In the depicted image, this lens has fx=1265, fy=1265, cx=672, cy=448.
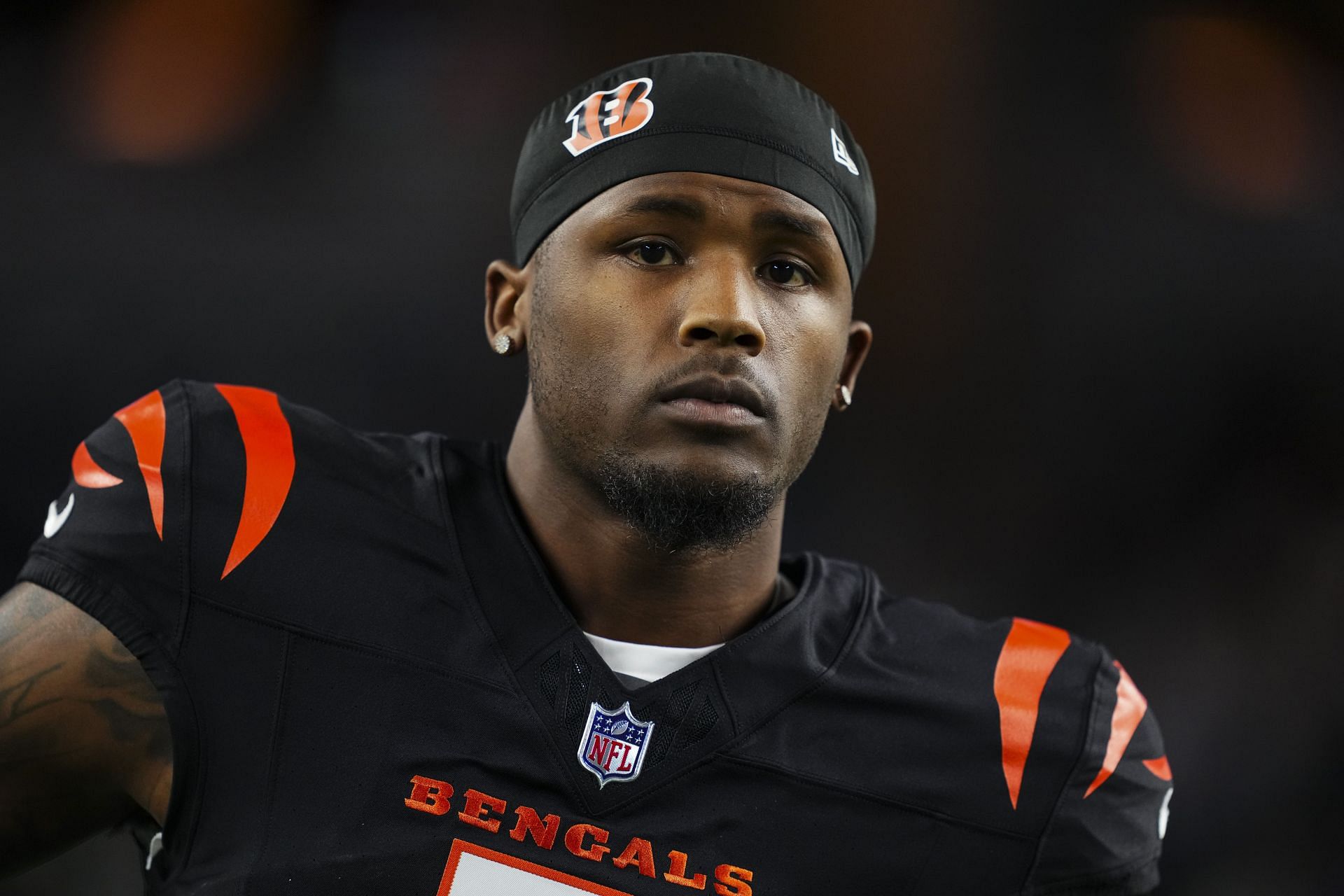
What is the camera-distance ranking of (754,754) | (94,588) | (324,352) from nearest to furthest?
1. (94,588)
2. (754,754)
3. (324,352)

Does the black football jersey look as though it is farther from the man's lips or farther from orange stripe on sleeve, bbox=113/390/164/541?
the man's lips

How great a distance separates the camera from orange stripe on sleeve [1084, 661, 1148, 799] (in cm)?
171

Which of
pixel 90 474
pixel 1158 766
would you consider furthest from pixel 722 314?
pixel 1158 766

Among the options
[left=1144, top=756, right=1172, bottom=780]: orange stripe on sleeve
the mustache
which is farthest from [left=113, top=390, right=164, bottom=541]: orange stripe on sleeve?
[left=1144, top=756, right=1172, bottom=780]: orange stripe on sleeve

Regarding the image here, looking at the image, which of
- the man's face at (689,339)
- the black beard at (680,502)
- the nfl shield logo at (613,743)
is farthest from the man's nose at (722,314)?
the nfl shield logo at (613,743)

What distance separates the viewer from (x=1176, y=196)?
10.5 feet

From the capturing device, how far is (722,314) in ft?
4.97

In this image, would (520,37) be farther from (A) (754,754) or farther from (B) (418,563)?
(A) (754,754)

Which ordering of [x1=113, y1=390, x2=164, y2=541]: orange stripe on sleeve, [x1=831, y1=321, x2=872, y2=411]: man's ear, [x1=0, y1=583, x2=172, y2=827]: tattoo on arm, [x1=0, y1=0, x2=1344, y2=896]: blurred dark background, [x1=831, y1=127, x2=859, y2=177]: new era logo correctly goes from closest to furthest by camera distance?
[x1=0, y1=583, x2=172, y2=827]: tattoo on arm < [x1=113, y1=390, x2=164, y2=541]: orange stripe on sleeve < [x1=831, y1=127, x2=859, y2=177]: new era logo < [x1=831, y1=321, x2=872, y2=411]: man's ear < [x1=0, y1=0, x2=1344, y2=896]: blurred dark background

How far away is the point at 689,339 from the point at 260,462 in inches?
22.2

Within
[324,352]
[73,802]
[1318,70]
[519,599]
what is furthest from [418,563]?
[1318,70]

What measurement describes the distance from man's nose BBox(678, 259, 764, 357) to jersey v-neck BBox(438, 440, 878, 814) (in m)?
0.37

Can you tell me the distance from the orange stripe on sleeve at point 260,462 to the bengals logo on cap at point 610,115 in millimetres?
537

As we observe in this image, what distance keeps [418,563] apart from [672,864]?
48cm
